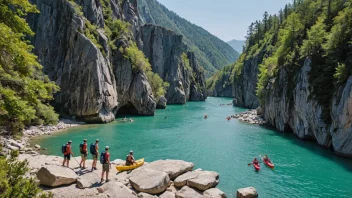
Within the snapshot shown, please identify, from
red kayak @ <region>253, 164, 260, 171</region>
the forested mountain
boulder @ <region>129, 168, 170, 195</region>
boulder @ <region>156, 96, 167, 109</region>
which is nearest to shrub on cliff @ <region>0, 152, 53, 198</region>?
boulder @ <region>129, 168, 170, 195</region>

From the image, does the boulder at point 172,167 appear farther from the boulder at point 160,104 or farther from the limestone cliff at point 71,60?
the boulder at point 160,104

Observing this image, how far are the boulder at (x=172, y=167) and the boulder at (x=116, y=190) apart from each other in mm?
4216

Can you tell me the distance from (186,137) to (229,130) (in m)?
11.0

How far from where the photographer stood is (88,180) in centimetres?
1903

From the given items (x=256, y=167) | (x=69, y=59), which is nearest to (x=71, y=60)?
(x=69, y=59)

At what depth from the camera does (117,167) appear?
2205 centimetres

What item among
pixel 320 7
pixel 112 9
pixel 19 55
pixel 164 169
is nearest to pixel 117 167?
pixel 164 169

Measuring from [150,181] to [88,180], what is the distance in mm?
4486

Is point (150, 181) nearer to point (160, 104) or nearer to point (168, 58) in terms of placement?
point (160, 104)

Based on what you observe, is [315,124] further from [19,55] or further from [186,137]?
[19,55]

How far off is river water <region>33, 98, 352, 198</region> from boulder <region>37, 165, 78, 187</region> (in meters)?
12.1

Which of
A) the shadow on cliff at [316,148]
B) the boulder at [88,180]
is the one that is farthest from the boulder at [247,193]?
the shadow on cliff at [316,148]

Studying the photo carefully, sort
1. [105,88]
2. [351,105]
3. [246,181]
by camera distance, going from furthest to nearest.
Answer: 1. [105,88]
2. [351,105]
3. [246,181]

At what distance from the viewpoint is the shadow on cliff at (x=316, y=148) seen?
97.9 feet
